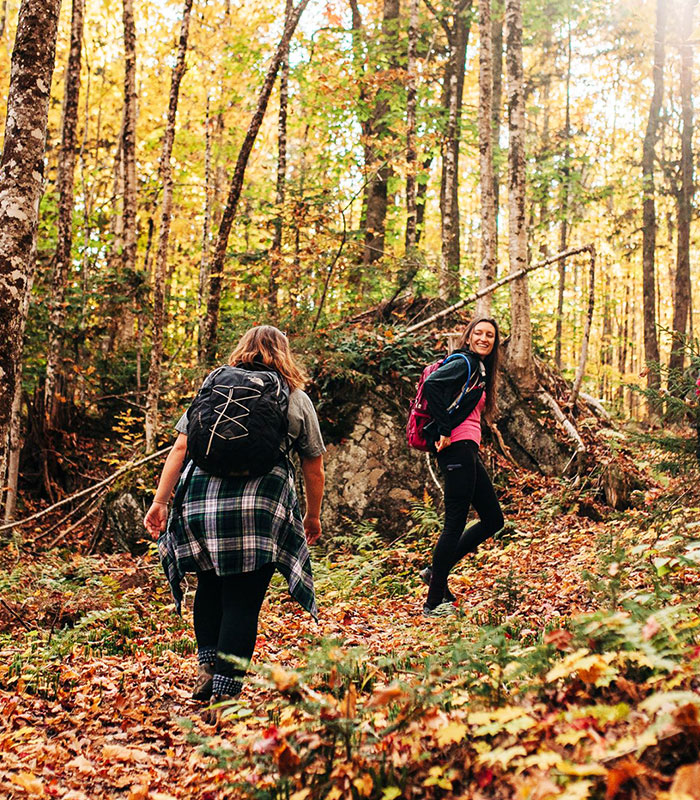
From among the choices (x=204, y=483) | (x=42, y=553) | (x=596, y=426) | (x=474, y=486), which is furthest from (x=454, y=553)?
(x=42, y=553)

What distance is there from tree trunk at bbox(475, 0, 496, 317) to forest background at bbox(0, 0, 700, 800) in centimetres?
6

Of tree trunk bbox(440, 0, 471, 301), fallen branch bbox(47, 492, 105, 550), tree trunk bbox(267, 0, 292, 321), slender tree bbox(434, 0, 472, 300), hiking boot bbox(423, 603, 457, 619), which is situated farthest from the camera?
slender tree bbox(434, 0, 472, 300)

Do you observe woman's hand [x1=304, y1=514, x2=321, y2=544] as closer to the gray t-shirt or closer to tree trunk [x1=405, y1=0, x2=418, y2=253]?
the gray t-shirt

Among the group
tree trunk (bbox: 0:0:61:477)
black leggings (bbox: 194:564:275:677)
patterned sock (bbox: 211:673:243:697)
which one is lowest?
patterned sock (bbox: 211:673:243:697)

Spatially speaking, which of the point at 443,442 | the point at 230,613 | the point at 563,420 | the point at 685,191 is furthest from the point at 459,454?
the point at 685,191

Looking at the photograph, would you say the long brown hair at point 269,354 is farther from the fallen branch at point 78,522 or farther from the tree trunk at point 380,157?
the tree trunk at point 380,157

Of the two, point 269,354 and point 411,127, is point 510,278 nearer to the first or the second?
point 411,127

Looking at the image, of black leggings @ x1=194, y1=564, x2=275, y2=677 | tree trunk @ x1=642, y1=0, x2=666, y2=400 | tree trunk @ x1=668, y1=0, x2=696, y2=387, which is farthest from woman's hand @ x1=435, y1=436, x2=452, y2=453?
tree trunk @ x1=668, y1=0, x2=696, y2=387

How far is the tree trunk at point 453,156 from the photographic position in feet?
43.0

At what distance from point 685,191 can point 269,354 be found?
57.1ft

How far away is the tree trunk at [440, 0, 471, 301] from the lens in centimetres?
1311

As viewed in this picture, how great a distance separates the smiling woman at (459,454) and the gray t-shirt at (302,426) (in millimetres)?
1728

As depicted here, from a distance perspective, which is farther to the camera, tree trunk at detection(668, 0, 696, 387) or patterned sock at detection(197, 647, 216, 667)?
tree trunk at detection(668, 0, 696, 387)

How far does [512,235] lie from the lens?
418 inches
